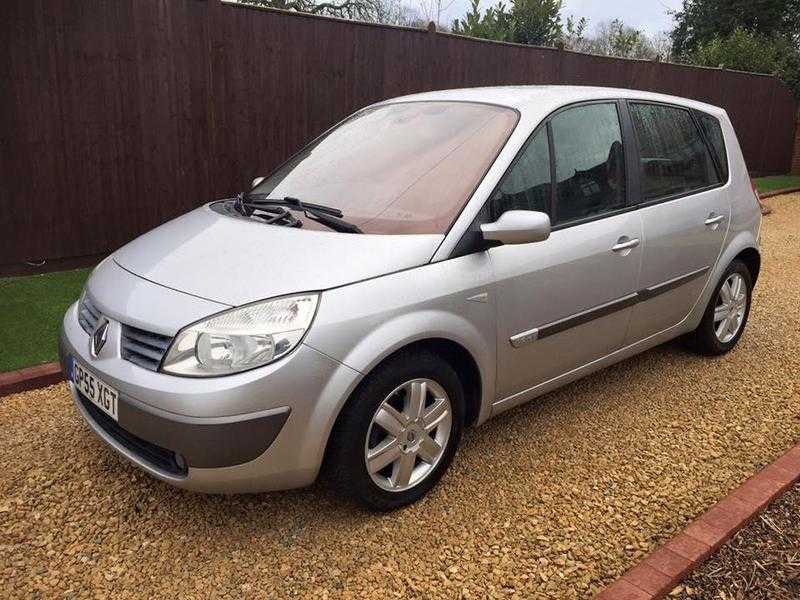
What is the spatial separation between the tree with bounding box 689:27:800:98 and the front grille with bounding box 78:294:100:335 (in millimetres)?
16624

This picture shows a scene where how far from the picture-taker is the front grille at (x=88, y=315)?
2.77m

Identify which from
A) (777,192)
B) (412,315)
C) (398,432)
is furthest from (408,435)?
(777,192)

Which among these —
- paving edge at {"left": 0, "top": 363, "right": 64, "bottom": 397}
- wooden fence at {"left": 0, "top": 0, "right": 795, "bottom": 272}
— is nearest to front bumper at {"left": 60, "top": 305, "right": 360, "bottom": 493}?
paving edge at {"left": 0, "top": 363, "right": 64, "bottom": 397}

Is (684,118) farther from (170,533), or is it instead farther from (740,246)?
(170,533)

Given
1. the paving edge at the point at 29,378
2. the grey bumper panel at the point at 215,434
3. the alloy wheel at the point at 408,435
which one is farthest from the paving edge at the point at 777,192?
the grey bumper panel at the point at 215,434

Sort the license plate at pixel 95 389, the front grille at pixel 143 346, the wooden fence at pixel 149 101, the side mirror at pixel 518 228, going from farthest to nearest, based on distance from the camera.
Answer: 1. the wooden fence at pixel 149 101
2. the side mirror at pixel 518 228
3. the license plate at pixel 95 389
4. the front grille at pixel 143 346

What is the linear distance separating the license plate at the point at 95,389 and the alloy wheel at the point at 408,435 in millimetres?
968

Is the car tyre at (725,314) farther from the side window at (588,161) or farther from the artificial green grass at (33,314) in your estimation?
the artificial green grass at (33,314)

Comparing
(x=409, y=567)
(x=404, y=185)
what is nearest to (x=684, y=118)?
(x=404, y=185)

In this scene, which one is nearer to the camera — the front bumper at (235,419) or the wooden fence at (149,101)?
the front bumper at (235,419)

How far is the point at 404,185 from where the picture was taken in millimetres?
3066

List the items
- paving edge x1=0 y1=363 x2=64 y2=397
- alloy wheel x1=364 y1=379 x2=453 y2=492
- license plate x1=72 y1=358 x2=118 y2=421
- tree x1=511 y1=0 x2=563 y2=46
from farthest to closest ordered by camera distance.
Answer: tree x1=511 y1=0 x2=563 y2=46, paving edge x1=0 y1=363 x2=64 y2=397, alloy wheel x1=364 y1=379 x2=453 y2=492, license plate x1=72 y1=358 x2=118 y2=421

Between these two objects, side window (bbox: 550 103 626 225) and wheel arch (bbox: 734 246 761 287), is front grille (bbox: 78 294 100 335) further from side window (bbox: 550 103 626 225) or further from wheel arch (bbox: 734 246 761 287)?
wheel arch (bbox: 734 246 761 287)

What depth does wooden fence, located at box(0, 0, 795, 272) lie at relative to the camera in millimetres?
5461
